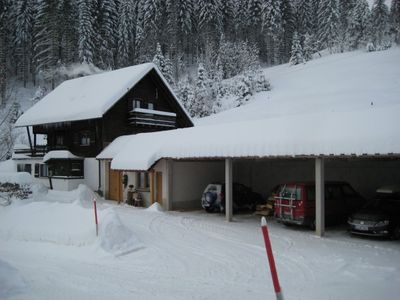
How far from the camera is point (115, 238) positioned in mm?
11039

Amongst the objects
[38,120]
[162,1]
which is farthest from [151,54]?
[38,120]

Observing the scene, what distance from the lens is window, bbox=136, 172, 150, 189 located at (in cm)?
2212

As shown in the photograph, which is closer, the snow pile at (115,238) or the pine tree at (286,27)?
the snow pile at (115,238)

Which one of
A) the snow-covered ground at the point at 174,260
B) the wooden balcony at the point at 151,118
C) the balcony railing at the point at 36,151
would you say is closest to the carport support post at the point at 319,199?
the snow-covered ground at the point at 174,260

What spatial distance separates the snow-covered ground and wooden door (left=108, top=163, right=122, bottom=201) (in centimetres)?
822

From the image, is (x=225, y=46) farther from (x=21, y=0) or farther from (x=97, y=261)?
(x=97, y=261)

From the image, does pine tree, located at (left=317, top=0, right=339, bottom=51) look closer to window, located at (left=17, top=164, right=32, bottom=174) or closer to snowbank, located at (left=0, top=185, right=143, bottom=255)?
window, located at (left=17, top=164, right=32, bottom=174)

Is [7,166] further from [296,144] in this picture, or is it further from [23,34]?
[296,144]

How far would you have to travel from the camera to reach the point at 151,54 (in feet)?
233

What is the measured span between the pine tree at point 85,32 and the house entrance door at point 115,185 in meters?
38.5

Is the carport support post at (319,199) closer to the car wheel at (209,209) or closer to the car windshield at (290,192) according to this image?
the car windshield at (290,192)

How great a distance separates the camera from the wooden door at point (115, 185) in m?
23.7

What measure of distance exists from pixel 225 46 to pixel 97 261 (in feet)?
198

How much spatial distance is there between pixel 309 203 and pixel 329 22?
229 ft
